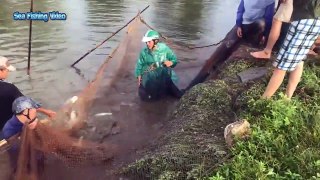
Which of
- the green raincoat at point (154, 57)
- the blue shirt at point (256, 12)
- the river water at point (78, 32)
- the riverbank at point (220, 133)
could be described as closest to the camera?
the riverbank at point (220, 133)

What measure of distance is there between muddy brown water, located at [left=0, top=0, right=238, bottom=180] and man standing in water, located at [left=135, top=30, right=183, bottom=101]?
0.24m

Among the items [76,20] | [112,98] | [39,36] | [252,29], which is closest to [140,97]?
[112,98]

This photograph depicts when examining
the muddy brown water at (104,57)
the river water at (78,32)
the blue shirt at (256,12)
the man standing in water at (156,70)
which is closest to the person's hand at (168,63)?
the man standing in water at (156,70)

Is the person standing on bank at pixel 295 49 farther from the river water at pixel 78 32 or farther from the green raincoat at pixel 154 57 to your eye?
the river water at pixel 78 32

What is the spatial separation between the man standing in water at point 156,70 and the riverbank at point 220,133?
1.56 m

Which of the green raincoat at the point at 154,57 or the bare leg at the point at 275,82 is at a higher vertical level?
the bare leg at the point at 275,82

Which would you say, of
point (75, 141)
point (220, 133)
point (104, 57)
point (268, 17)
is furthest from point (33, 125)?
point (104, 57)

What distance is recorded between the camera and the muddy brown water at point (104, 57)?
19.1ft

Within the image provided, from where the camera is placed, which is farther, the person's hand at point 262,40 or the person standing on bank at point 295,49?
the person's hand at point 262,40

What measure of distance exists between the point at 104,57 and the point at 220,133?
607 cm

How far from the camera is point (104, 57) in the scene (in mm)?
9492

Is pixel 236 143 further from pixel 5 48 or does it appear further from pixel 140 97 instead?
pixel 5 48

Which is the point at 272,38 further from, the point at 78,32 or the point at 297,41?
the point at 78,32

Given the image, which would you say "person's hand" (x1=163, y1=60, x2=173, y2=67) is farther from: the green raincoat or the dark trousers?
the dark trousers
